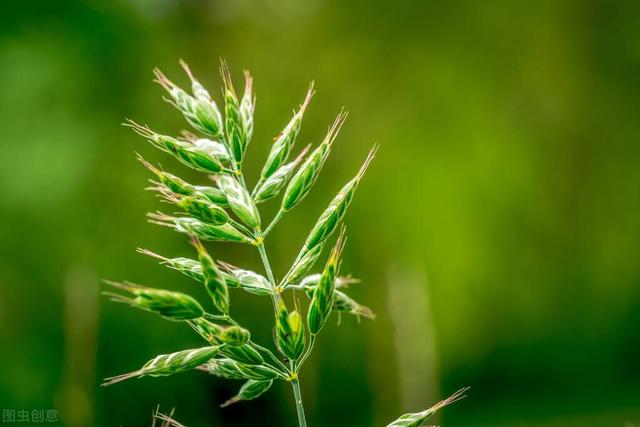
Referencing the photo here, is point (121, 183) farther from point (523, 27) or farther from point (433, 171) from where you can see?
point (523, 27)

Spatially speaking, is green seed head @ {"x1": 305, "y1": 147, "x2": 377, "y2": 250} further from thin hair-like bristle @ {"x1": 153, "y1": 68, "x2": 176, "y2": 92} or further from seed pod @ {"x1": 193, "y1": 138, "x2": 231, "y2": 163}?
thin hair-like bristle @ {"x1": 153, "y1": 68, "x2": 176, "y2": 92}

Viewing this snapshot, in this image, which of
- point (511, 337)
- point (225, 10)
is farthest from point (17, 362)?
point (511, 337)

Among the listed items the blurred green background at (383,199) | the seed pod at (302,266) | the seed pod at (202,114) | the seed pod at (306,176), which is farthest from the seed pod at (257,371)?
the blurred green background at (383,199)

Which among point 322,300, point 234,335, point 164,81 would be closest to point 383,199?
point 164,81

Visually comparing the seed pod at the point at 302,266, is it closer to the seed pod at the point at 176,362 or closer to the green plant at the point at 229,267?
the green plant at the point at 229,267

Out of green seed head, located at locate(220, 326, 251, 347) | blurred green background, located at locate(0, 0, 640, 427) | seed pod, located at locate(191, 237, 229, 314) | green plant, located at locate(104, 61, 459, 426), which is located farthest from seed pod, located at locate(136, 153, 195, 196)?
blurred green background, located at locate(0, 0, 640, 427)

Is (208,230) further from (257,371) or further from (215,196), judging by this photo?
(257,371)
